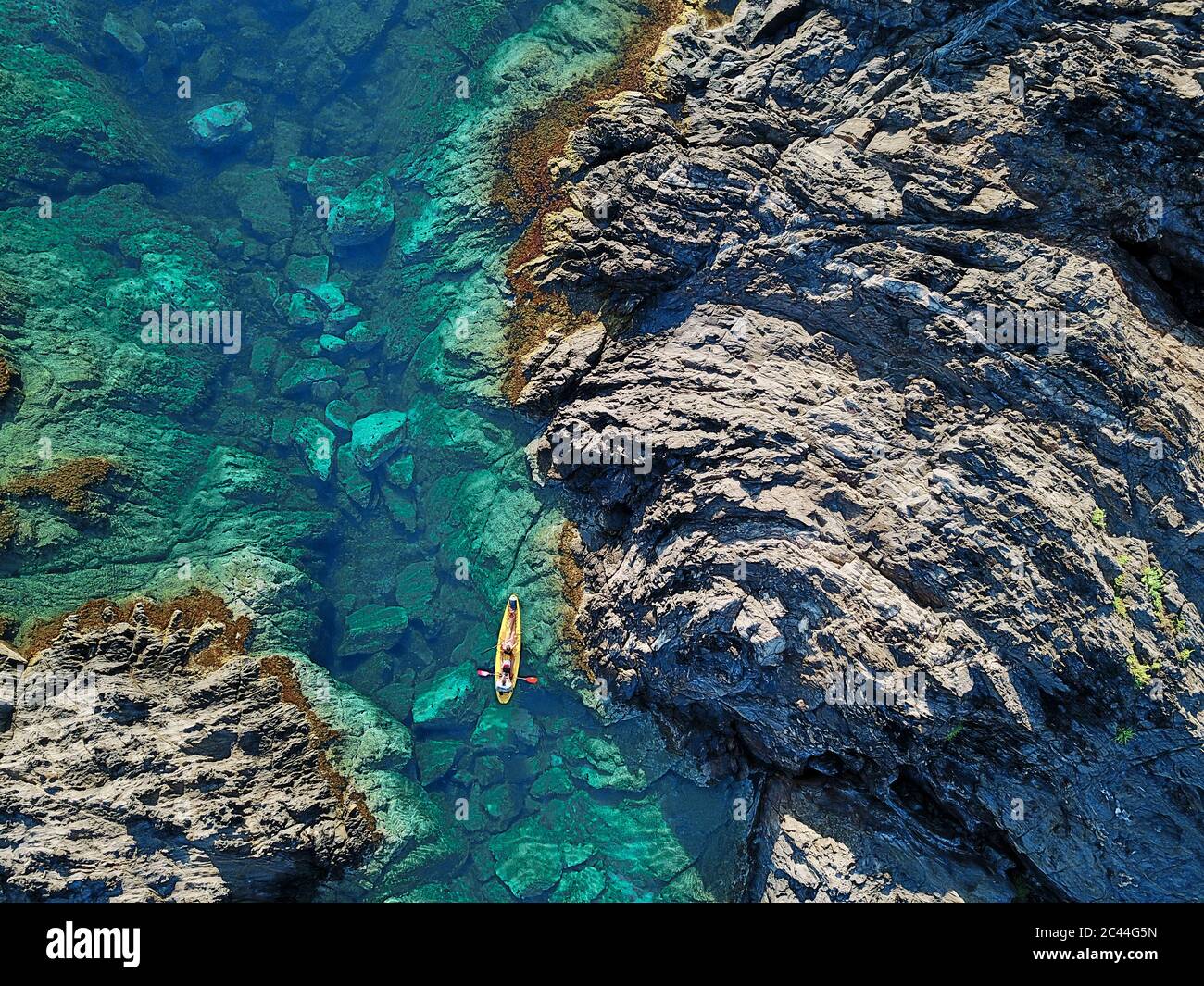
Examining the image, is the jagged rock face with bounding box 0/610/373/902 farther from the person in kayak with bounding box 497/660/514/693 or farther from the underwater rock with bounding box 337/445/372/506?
the underwater rock with bounding box 337/445/372/506

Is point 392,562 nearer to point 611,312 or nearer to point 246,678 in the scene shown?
point 246,678

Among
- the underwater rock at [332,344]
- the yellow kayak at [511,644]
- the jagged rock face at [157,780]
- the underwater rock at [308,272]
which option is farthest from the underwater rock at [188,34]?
the yellow kayak at [511,644]

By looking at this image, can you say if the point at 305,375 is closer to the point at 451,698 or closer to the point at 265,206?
the point at 265,206

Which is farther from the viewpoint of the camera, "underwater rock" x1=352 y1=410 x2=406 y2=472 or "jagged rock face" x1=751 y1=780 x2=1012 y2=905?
"underwater rock" x1=352 y1=410 x2=406 y2=472

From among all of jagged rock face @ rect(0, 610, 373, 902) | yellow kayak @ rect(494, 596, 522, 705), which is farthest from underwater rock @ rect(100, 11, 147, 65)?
yellow kayak @ rect(494, 596, 522, 705)

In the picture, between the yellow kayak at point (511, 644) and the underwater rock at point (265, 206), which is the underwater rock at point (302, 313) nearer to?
the underwater rock at point (265, 206)

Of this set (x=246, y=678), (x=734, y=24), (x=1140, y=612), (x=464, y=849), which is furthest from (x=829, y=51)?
(x=464, y=849)

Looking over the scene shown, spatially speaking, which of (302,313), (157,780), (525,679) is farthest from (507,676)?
(302,313)

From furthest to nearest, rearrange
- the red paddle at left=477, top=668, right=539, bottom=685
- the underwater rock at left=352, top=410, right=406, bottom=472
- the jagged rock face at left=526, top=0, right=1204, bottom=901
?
1. the underwater rock at left=352, top=410, right=406, bottom=472
2. the red paddle at left=477, top=668, right=539, bottom=685
3. the jagged rock face at left=526, top=0, right=1204, bottom=901
